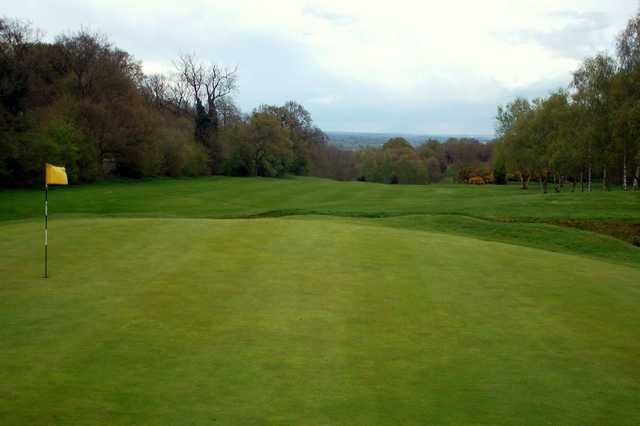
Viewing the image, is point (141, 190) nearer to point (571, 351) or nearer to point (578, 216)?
point (578, 216)

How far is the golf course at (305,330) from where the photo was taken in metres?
6.61

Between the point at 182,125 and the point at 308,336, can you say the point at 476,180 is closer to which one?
the point at 182,125

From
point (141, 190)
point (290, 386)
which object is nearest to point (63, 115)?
point (141, 190)

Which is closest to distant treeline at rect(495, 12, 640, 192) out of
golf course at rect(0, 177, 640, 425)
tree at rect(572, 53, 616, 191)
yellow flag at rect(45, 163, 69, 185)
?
tree at rect(572, 53, 616, 191)

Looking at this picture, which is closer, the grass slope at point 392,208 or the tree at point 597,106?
the grass slope at point 392,208

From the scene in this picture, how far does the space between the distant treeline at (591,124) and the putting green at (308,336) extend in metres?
27.4

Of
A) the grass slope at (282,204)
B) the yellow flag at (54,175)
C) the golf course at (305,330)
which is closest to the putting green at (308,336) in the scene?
the golf course at (305,330)

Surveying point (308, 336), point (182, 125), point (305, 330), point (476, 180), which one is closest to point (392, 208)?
point (305, 330)

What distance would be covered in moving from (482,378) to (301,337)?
8.65 feet

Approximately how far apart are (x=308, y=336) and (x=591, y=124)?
40520 mm

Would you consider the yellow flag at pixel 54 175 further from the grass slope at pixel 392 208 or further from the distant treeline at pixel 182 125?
the distant treeline at pixel 182 125

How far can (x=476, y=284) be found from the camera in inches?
490

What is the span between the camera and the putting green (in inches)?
259

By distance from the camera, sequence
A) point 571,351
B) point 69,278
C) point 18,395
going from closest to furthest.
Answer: point 18,395
point 571,351
point 69,278
